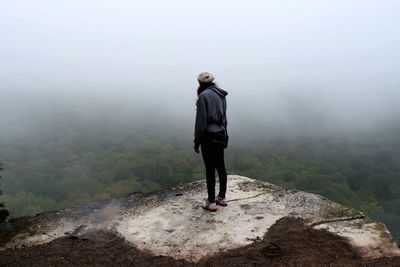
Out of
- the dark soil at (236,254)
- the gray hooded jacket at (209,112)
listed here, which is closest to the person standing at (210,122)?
the gray hooded jacket at (209,112)

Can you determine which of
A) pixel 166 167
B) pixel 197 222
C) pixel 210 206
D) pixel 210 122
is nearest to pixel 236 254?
pixel 197 222

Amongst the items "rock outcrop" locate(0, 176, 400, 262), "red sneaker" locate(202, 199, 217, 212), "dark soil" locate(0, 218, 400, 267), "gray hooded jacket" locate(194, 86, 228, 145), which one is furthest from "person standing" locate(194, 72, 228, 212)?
"dark soil" locate(0, 218, 400, 267)

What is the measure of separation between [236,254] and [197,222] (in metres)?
1.02

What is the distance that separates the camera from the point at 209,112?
5.48 metres

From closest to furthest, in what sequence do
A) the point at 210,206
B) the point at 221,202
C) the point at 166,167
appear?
the point at 210,206 → the point at 221,202 → the point at 166,167

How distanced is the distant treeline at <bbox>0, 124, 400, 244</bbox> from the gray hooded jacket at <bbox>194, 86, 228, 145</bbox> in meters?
26.8

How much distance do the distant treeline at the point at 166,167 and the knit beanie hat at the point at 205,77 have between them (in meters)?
26.9

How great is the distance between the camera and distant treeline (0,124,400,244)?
41438 mm

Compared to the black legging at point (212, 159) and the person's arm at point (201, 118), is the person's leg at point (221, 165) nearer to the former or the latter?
the black legging at point (212, 159)

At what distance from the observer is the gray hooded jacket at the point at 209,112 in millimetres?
5426

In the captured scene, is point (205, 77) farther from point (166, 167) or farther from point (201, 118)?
point (166, 167)

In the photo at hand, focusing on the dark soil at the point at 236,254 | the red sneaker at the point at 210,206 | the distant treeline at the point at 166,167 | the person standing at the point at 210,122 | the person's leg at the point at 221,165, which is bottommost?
the distant treeline at the point at 166,167

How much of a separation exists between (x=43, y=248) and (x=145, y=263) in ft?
4.37

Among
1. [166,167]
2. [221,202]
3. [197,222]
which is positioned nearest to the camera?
[197,222]
